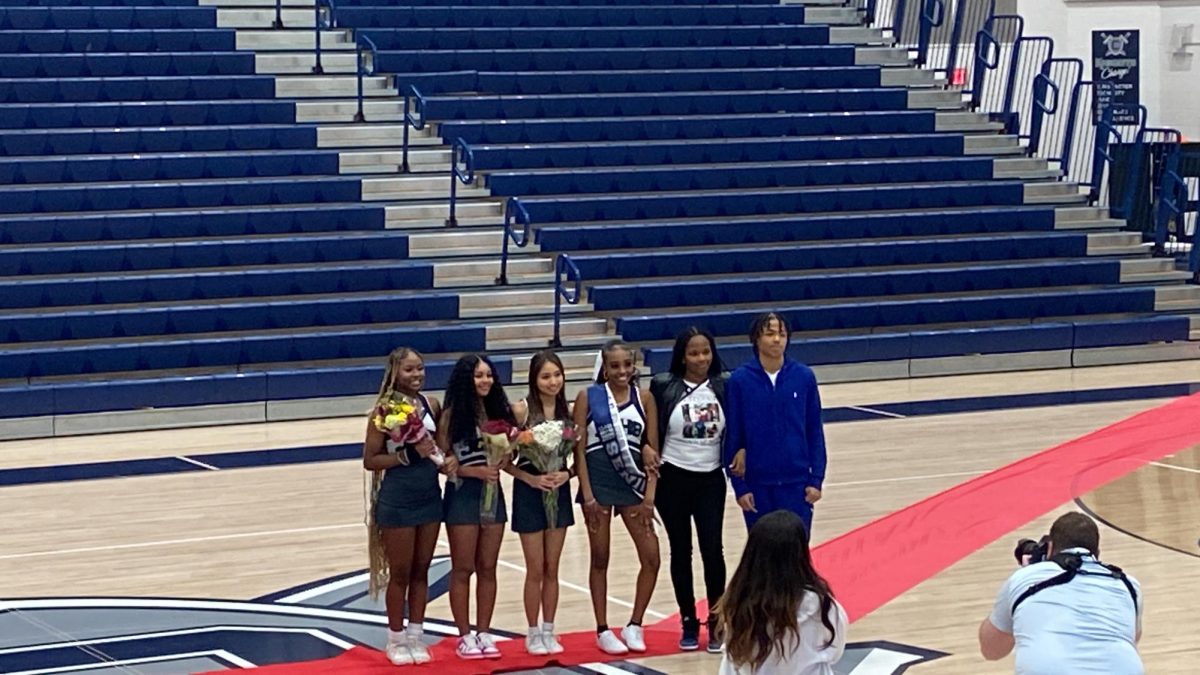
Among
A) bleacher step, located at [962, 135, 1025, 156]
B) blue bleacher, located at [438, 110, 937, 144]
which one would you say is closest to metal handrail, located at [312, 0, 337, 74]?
blue bleacher, located at [438, 110, 937, 144]

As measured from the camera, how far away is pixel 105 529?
9812 mm

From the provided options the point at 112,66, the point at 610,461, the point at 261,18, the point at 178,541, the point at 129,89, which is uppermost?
the point at 261,18

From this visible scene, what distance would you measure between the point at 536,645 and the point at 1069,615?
3.23 meters

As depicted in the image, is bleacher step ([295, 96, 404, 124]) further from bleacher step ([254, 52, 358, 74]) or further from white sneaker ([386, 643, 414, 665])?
white sneaker ([386, 643, 414, 665])

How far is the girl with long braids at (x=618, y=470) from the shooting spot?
703cm

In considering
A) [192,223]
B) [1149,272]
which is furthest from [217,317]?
[1149,272]

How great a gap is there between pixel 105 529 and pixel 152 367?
4121mm

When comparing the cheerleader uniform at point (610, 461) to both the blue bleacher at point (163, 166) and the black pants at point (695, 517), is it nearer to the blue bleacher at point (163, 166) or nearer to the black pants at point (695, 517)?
the black pants at point (695, 517)

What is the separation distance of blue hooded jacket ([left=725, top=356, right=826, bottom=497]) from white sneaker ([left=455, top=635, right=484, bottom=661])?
1123mm

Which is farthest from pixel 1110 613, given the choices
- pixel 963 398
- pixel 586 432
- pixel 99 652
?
pixel 963 398

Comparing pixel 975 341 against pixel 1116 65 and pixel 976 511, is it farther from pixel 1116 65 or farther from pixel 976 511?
pixel 1116 65

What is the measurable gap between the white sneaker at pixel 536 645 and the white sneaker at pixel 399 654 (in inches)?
17.9

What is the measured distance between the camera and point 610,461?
7082 millimetres

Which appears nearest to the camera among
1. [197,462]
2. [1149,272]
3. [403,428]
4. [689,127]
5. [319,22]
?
[403,428]
